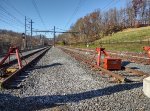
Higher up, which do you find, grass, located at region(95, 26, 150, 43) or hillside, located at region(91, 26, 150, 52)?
grass, located at region(95, 26, 150, 43)

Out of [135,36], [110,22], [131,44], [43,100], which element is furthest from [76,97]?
[110,22]

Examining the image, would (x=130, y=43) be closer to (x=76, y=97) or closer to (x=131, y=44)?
(x=131, y=44)

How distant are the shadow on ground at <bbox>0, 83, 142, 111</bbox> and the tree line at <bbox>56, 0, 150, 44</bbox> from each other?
106147mm

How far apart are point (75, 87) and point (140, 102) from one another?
283 cm

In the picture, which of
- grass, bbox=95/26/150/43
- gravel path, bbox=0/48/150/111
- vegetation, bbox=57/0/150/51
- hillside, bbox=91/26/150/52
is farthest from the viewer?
vegetation, bbox=57/0/150/51

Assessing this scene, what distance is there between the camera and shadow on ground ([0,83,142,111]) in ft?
22.8

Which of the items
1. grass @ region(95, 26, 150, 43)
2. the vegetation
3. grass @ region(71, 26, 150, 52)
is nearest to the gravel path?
grass @ region(71, 26, 150, 52)

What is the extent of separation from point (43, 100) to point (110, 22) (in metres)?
143

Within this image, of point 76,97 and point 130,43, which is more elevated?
point 130,43

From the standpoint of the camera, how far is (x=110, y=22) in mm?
147125

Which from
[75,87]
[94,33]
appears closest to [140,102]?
[75,87]

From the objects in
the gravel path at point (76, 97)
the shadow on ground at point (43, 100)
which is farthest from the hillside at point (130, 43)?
the shadow on ground at point (43, 100)

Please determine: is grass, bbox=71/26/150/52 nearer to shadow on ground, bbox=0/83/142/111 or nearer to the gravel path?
the gravel path

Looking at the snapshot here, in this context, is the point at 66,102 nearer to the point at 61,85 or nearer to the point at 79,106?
the point at 79,106
